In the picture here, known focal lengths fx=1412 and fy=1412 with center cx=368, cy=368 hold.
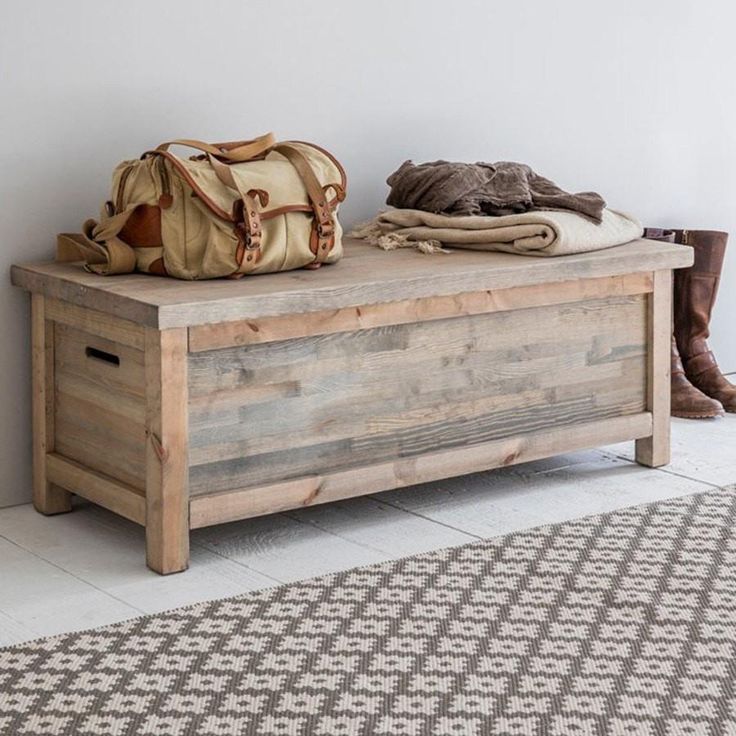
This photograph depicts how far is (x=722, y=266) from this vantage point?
12.1 ft

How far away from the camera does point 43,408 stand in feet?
8.61

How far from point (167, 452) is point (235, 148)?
24.9 inches

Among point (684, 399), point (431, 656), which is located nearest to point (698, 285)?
point (684, 399)

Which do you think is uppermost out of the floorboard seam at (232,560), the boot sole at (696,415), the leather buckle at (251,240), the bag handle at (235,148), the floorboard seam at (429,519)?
the bag handle at (235,148)

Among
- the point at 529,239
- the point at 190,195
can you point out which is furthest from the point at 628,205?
the point at 190,195

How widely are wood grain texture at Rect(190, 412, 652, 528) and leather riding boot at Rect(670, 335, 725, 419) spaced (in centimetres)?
49

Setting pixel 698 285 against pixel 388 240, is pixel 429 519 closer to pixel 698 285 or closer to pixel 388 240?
pixel 388 240

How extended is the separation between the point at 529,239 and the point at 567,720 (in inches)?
45.8

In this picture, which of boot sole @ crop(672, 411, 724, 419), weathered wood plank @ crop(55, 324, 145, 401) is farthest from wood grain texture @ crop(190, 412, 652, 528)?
boot sole @ crop(672, 411, 724, 419)

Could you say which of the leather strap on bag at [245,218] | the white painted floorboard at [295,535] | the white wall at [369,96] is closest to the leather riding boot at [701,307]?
the white wall at [369,96]

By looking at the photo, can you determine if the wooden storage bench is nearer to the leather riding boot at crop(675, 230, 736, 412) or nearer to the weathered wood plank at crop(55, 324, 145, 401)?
the weathered wood plank at crop(55, 324, 145, 401)

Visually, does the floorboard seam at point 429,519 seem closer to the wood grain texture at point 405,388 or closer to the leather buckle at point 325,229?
the wood grain texture at point 405,388

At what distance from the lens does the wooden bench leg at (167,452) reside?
89.6 inches

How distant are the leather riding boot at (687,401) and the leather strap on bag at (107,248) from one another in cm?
151
